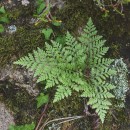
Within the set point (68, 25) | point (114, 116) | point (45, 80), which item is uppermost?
point (68, 25)

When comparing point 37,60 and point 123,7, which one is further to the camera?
point 123,7

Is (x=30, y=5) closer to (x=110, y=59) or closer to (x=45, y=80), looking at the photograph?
(x=45, y=80)

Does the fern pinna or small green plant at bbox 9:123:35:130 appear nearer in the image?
the fern pinna

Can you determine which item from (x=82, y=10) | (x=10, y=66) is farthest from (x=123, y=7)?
(x=10, y=66)

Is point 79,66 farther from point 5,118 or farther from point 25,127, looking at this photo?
point 5,118

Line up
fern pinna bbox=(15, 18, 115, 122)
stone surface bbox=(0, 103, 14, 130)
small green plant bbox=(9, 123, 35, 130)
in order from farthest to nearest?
stone surface bbox=(0, 103, 14, 130) < small green plant bbox=(9, 123, 35, 130) < fern pinna bbox=(15, 18, 115, 122)

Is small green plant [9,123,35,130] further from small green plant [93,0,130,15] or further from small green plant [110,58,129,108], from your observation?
small green plant [93,0,130,15]

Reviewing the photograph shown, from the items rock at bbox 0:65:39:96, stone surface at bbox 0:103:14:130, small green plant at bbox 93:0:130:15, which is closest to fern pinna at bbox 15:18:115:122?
rock at bbox 0:65:39:96

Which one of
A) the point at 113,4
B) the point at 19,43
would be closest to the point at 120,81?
the point at 113,4
